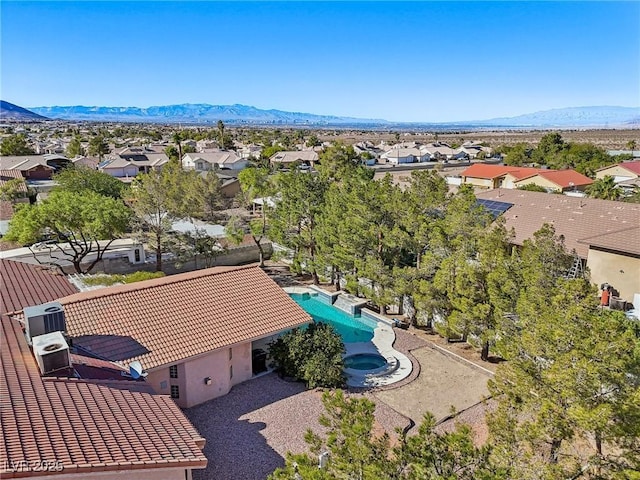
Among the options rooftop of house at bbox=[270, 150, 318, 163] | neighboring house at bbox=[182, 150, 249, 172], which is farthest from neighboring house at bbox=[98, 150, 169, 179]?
rooftop of house at bbox=[270, 150, 318, 163]

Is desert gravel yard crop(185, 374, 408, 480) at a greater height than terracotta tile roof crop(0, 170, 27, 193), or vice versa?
terracotta tile roof crop(0, 170, 27, 193)

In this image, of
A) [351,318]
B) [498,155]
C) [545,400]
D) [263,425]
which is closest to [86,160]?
[351,318]

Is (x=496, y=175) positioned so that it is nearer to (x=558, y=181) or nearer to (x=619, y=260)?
(x=558, y=181)

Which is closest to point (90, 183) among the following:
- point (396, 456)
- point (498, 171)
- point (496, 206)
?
point (496, 206)

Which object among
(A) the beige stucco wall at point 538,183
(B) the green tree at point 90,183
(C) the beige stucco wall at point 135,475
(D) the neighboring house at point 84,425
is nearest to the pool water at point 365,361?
(D) the neighboring house at point 84,425

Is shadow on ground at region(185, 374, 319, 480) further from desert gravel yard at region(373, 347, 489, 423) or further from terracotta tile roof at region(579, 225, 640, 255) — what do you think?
terracotta tile roof at region(579, 225, 640, 255)
